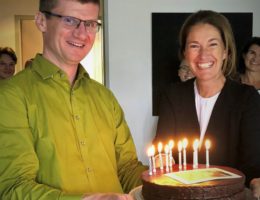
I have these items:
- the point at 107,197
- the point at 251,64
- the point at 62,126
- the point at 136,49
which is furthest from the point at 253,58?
the point at 107,197

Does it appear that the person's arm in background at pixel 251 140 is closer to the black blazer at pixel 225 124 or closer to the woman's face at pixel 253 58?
the black blazer at pixel 225 124

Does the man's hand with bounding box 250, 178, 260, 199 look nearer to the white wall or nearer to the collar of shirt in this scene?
the collar of shirt

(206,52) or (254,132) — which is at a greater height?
(206,52)

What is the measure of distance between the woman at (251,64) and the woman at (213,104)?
56.1 inches

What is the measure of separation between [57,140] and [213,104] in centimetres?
78

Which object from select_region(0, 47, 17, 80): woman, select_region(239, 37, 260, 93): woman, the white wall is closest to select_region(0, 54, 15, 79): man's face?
select_region(0, 47, 17, 80): woman

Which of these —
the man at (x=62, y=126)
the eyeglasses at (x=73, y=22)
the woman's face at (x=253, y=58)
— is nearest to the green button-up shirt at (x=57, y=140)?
the man at (x=62, y=126)

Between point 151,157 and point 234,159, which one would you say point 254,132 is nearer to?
point 234,159

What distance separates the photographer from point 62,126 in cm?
134

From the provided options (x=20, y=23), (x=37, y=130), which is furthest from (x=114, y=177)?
(x=20, y=23)

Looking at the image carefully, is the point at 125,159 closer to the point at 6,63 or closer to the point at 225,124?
the point at 225,124

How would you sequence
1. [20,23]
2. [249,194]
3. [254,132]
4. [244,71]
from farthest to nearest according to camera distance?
[20,23] < [244,71] < [254,132] < [249,194]

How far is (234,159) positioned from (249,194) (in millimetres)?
385

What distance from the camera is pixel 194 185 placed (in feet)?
3.68
